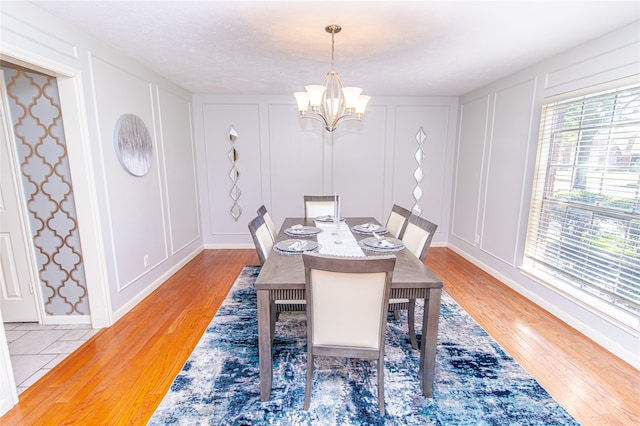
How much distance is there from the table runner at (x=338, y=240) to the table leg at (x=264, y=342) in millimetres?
622

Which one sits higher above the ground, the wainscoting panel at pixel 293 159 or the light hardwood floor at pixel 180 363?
the wainscoting panel at pixel 293 159

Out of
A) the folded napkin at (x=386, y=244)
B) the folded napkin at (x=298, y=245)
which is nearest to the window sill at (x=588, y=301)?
the folded napkin at (x=386, y=244)

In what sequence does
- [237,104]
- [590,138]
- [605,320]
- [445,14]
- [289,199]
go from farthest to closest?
1. [289,199]
2. [237,104]
3. [590,138]
4. [605,320]
5. [445,14]

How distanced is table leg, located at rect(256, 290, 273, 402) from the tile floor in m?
1.51

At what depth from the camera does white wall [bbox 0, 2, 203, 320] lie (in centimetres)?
196

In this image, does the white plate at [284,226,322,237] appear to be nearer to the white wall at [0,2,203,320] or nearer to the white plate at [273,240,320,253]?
the white plate at [273,240,320,253]

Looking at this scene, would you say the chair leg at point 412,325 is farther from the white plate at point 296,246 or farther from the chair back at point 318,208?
the chair back at point 318,208

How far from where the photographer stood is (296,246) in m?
2.18

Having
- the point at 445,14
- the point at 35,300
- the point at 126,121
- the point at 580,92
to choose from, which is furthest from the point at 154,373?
the point at 580,92

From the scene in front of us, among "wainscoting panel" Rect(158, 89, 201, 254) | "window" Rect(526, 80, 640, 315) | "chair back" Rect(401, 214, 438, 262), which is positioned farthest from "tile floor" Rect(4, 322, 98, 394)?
"window" Rect(526, 80, 640, 315)

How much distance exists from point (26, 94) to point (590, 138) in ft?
14.7

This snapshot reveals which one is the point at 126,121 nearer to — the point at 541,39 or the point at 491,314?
the point at 541,39

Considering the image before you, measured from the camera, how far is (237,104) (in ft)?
14.4

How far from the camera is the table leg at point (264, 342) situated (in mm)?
1667
